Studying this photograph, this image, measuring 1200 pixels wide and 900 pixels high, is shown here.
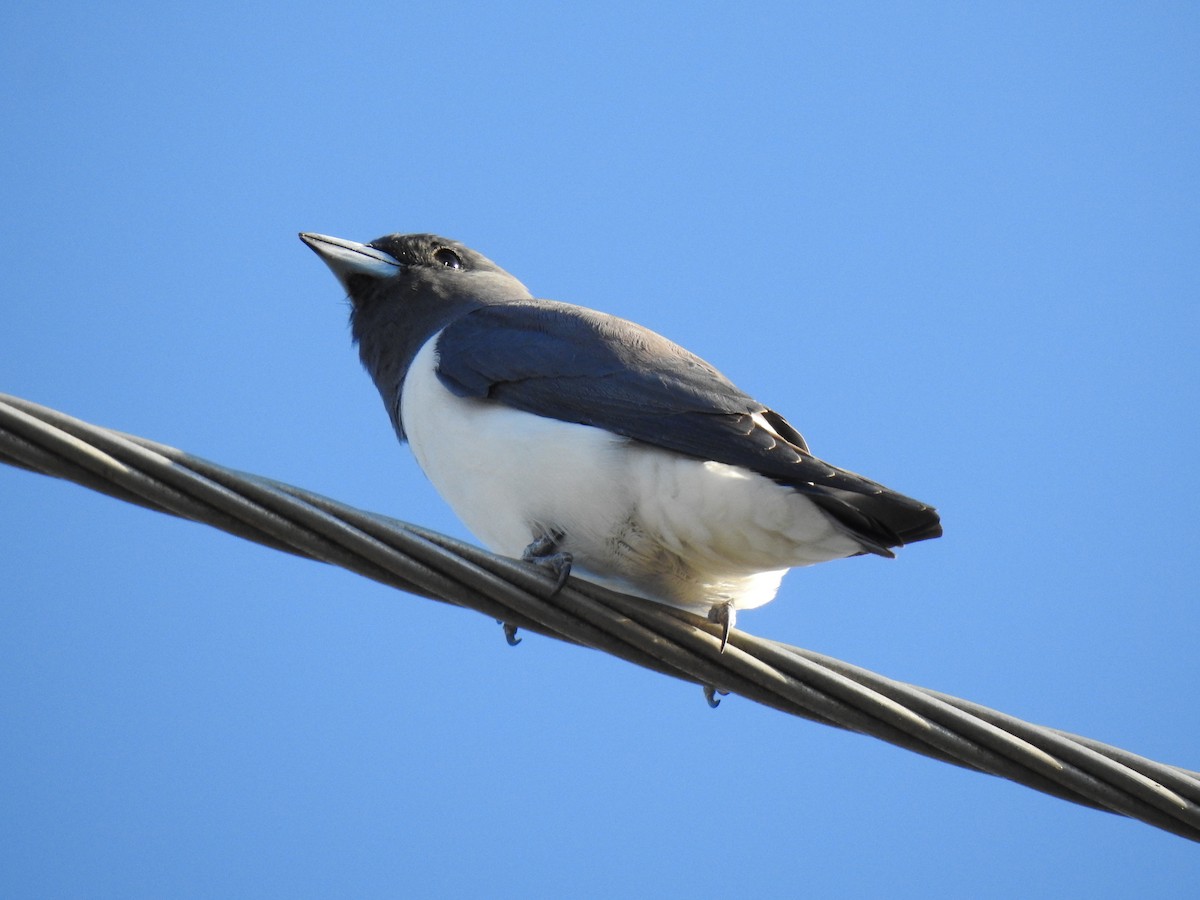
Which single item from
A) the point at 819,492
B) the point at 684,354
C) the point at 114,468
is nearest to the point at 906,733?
the point at 819,492

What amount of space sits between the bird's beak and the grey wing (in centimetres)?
108

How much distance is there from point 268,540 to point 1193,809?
92.5 inches

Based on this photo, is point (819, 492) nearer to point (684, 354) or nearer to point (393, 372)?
point (684, 354)

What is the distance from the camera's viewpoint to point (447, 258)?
7320 millimetres

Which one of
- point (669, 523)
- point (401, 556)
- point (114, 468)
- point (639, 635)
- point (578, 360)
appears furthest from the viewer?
point (578, 360)

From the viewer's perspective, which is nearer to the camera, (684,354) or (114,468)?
(114,468)

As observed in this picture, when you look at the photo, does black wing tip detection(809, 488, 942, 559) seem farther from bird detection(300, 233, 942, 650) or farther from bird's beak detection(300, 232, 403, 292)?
bird's beak detection(300, 232, 403, 292)

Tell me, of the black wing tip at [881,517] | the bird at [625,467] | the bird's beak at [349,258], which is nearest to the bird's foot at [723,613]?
the bird at [625,467]

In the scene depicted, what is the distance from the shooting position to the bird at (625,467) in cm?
468

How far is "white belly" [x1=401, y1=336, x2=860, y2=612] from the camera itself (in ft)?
15.7

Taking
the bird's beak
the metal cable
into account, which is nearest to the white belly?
the metal cable

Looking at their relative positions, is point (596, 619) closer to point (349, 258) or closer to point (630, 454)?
point (630, 454)

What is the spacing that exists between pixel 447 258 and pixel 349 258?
491 millimetres

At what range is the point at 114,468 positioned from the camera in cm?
318
